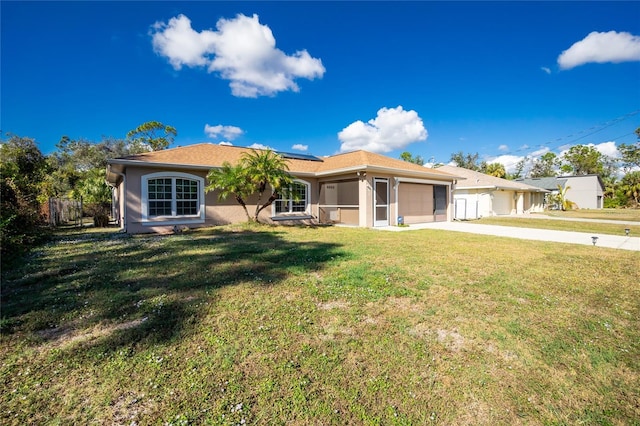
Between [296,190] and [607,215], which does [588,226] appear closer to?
[607,215]

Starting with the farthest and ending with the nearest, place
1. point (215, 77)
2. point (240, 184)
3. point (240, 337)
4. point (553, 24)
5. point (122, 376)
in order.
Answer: point (215, 77)
point (553, 24)
point (240, 184)
point (240, 337)
point (122, 376)

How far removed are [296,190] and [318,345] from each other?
13255 millimetres

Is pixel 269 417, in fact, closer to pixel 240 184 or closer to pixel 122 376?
pixel 122 376

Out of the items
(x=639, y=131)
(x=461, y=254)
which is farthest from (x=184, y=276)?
(x=639, y=131)

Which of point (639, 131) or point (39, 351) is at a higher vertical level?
point (639, 131)

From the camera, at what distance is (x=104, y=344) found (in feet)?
9.73

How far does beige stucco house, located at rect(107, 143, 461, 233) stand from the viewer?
11789mm

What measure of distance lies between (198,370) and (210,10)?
42.9ft

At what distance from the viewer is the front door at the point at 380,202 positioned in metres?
14.8

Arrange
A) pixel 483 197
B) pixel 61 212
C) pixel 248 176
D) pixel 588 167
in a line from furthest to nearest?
pixel 588 167, pixel 483 197, pixel 61 212, pixel 248 176

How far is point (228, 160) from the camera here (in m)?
14.6

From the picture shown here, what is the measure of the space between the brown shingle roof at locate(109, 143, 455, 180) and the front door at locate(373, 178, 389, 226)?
102 centimetres

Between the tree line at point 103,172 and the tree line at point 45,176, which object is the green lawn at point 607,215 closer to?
the tree line at point 103,172

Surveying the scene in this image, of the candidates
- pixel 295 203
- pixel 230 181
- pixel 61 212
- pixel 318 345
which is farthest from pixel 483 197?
pixel 61 212
